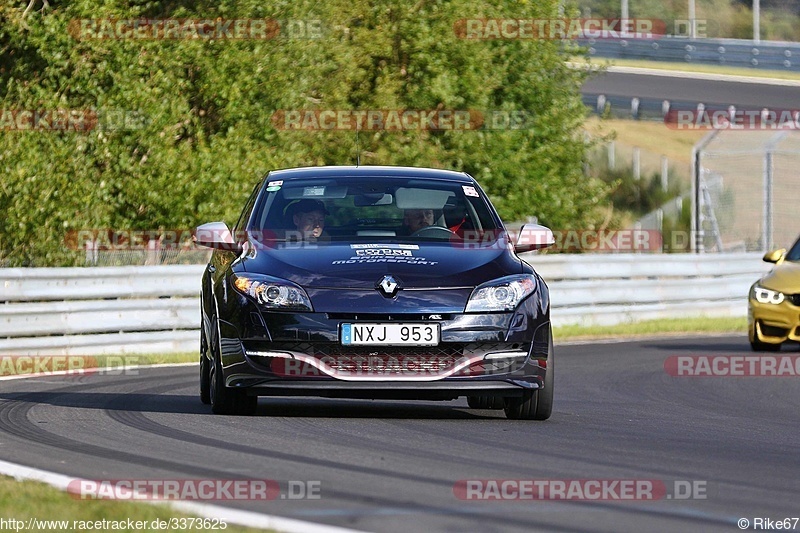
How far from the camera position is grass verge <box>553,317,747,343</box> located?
20.4m

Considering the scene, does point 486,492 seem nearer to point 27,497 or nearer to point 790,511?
point 790,511

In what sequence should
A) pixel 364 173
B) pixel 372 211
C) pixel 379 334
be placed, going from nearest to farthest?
1. pixel 379 334
2. pixel 372 211
3. pixel 364 173

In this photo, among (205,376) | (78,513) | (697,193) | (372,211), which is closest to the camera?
(78,513)

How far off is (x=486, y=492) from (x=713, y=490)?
0.95 meters

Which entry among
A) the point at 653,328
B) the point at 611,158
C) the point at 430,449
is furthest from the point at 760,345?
the point at 611,158

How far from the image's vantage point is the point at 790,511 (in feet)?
19.2

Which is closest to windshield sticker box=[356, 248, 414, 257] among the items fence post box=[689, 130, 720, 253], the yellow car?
the yellow car

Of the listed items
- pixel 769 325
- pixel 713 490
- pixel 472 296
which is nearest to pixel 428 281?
pixel 472 296

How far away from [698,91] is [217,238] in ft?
128

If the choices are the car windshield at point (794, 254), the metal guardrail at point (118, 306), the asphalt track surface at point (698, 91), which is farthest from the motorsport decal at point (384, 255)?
the asphalt track surface at point (698, 91)

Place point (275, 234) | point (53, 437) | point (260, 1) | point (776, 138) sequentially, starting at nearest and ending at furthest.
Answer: point (53, 437), point (275, 234), point (260, 1), point (776, 138)

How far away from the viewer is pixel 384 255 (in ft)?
29.4

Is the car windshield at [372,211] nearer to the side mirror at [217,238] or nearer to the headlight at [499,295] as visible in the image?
the side mirror at [217,238]

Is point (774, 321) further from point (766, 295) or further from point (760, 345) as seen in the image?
point (760, 345)
